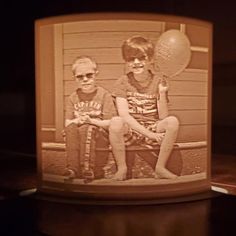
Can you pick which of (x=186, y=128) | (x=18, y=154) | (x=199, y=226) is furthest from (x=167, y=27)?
(x=18, y=154)

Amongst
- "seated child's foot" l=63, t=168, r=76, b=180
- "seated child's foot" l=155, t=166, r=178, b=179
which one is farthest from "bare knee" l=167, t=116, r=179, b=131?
"seated child's foot" l=63, t=168, r=76, b=180

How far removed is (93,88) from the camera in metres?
5.82

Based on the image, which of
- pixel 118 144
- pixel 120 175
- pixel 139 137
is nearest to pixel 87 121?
pixel 118 144

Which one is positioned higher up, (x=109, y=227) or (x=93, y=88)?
(x=93, y=88)

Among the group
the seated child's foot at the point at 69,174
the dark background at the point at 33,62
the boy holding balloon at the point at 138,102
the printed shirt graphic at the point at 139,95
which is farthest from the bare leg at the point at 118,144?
the dark background at the point at 33,62

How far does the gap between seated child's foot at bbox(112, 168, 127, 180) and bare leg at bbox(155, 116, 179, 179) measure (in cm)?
47

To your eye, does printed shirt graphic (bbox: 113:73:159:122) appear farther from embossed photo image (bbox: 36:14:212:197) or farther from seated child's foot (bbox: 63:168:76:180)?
seated child's foot (bbox: 63:168:76:180)

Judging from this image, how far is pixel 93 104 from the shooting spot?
5824 mm

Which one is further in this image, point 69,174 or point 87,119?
point 69,174

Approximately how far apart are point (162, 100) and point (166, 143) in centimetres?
63

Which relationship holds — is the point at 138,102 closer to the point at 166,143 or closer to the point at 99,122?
the point at 99,122

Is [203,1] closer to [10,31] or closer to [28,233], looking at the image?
[10,31]

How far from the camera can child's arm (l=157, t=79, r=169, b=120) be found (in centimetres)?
587

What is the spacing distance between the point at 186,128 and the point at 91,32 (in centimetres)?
197
